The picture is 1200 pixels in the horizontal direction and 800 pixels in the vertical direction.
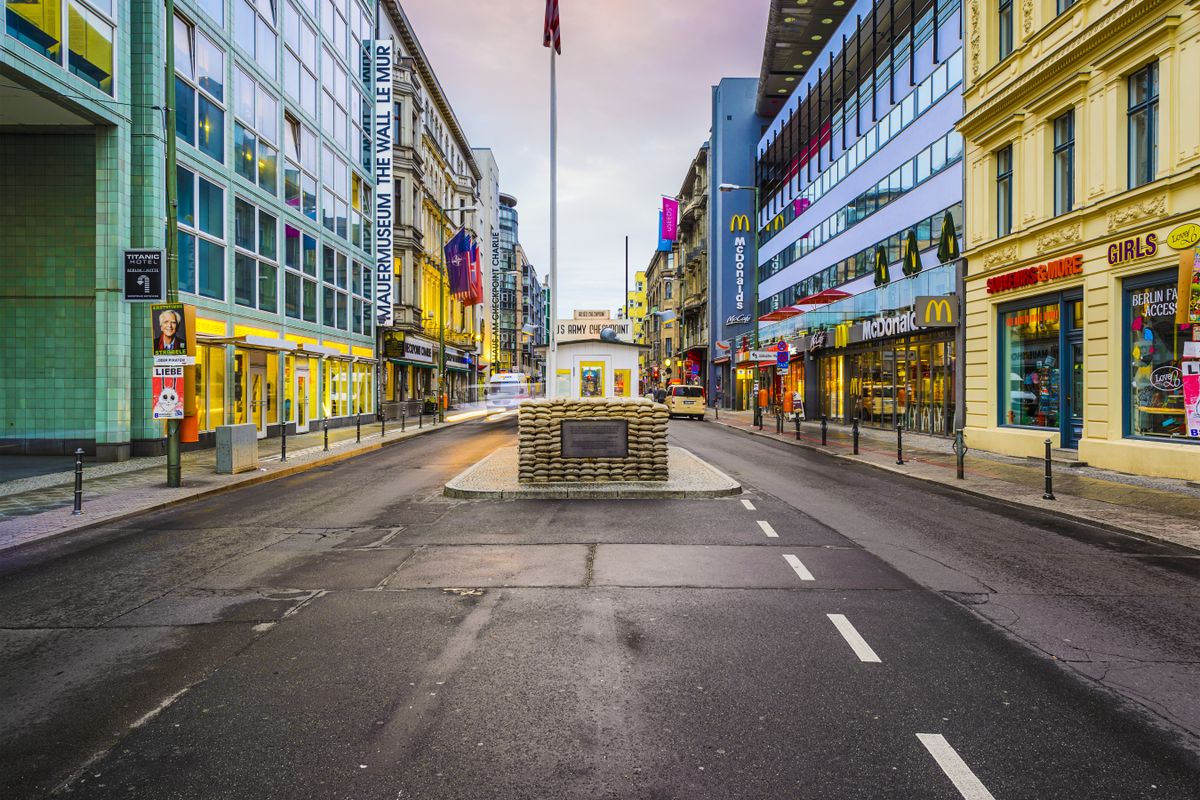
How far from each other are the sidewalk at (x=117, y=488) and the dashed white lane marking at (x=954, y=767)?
10.2 m

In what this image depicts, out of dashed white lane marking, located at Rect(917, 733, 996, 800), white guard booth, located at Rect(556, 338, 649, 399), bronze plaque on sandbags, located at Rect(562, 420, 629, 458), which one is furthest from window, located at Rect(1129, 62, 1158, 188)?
dashed white lane marking, located at Rect(917, 733, 996, 800)

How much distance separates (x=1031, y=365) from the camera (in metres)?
19.5

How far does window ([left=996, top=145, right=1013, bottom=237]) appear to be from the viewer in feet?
66.5

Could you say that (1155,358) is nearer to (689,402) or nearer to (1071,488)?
(1071,488)

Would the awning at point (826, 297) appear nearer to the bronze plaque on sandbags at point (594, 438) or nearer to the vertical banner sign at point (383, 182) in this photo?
the vertical banner sign at point (383, 182)

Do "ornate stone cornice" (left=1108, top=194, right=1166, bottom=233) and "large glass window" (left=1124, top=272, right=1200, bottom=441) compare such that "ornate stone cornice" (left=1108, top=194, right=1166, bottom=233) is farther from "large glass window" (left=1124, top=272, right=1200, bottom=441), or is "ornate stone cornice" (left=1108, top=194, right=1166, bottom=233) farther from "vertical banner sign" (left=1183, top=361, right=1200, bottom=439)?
"vertical banner sign" (left=1183, top=361, right=1200, bottom=439)

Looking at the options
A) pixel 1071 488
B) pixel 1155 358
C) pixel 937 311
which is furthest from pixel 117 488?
pixel 937 311

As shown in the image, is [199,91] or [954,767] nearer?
[954,767]

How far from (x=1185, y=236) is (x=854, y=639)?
13.2 m

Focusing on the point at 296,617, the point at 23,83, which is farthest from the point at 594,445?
the point at 23,83

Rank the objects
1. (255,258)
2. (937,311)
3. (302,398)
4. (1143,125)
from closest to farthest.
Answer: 1. (1143,125)
2. (937,311)
3. (255,258)
4. (302,398)

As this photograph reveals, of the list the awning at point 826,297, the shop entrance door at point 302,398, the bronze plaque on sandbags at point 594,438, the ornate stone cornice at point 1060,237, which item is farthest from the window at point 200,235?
the awning at point 826,297

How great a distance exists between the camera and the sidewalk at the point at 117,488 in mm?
10336

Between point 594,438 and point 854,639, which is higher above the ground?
point 594,438
